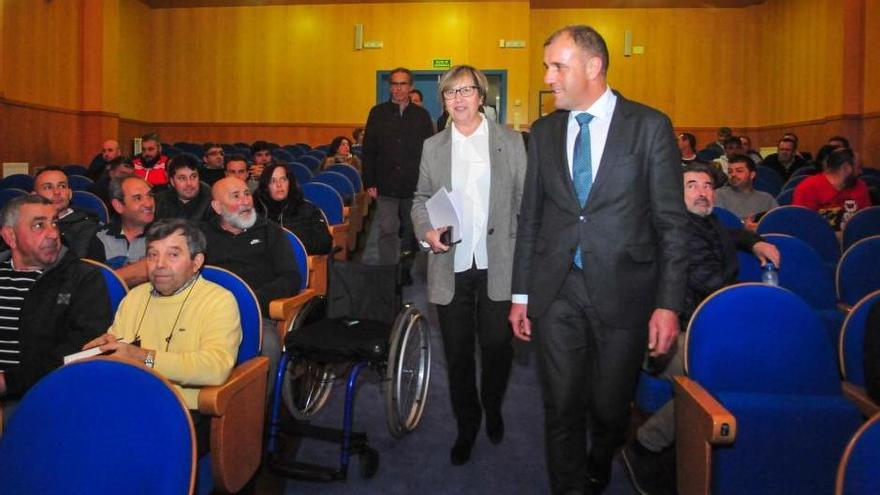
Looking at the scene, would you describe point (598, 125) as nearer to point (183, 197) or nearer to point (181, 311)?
point (181, 311)

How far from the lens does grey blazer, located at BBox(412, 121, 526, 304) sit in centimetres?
273

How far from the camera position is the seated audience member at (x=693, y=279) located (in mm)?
2717

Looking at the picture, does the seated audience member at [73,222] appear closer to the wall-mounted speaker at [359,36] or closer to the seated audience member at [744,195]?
the seated audience member at [744,195]

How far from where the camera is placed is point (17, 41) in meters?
9.96

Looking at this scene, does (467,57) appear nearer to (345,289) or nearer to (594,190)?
(345,289)

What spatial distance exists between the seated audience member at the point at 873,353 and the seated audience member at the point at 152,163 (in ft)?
19.8

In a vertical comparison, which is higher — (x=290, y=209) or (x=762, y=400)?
(x=290, y=209)

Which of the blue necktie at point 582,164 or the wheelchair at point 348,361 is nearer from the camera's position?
the blue necktie at point 582,164

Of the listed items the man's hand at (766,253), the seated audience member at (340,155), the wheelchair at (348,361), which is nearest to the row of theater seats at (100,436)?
the wheelchair at (348,361)

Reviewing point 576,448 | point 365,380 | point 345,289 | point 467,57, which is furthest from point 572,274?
point 467,57

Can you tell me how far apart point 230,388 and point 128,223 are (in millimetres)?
1922

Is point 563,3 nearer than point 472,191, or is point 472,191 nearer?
point 472,191

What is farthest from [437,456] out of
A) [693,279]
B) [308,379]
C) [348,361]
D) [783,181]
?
[783,181]

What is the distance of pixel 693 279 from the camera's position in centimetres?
305
